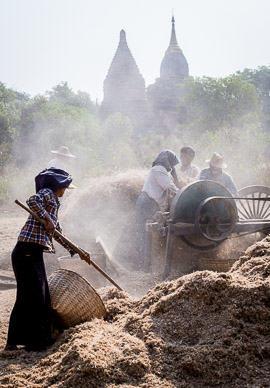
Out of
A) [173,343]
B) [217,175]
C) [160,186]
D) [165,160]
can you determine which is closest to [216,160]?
[217,175]

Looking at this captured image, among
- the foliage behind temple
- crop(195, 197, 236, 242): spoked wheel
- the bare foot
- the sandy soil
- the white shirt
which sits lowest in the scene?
the bare foot

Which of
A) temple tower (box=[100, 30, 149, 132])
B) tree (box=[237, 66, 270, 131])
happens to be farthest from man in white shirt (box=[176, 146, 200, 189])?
tree (box=[237, 66, 270, 131])

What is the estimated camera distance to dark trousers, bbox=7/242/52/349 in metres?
2.94

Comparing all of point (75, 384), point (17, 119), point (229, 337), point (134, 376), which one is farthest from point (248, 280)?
point (17, 119)

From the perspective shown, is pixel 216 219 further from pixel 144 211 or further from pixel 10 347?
pixel 10 347

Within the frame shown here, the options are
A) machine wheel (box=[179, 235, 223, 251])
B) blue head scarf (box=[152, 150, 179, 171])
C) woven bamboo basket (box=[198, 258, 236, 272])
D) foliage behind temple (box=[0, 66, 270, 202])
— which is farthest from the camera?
foliage behind temple (box=[0, 66, 270, 202])

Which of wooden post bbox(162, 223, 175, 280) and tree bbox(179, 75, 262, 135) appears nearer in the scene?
wooden post bbox(162, 223, 175, 280)

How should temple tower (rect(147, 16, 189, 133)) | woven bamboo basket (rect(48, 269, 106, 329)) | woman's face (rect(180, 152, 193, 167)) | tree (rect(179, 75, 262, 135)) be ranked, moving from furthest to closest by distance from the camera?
temple tower (rect(147, 16, 189, 133)) < tree (rect(179, 75, 262, 135)) < woman's face (rect(180, 152, 193, 167)) < woven bamboo basket (rect(48, 269, 106, 329))

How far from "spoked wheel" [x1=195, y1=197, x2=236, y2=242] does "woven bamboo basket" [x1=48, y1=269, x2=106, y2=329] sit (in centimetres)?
186

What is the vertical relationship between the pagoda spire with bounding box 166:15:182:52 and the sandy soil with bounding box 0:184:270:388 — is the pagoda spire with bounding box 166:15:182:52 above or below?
above

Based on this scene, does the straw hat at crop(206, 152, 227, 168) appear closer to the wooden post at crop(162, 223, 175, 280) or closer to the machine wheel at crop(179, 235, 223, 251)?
the machine wheel at crop(179, 235, 223, 251)

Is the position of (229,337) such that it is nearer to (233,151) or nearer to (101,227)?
(101,227)

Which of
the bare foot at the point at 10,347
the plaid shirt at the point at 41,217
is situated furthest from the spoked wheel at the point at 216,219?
the bare foot at the point at 10,347

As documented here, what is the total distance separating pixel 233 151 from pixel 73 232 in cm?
843
